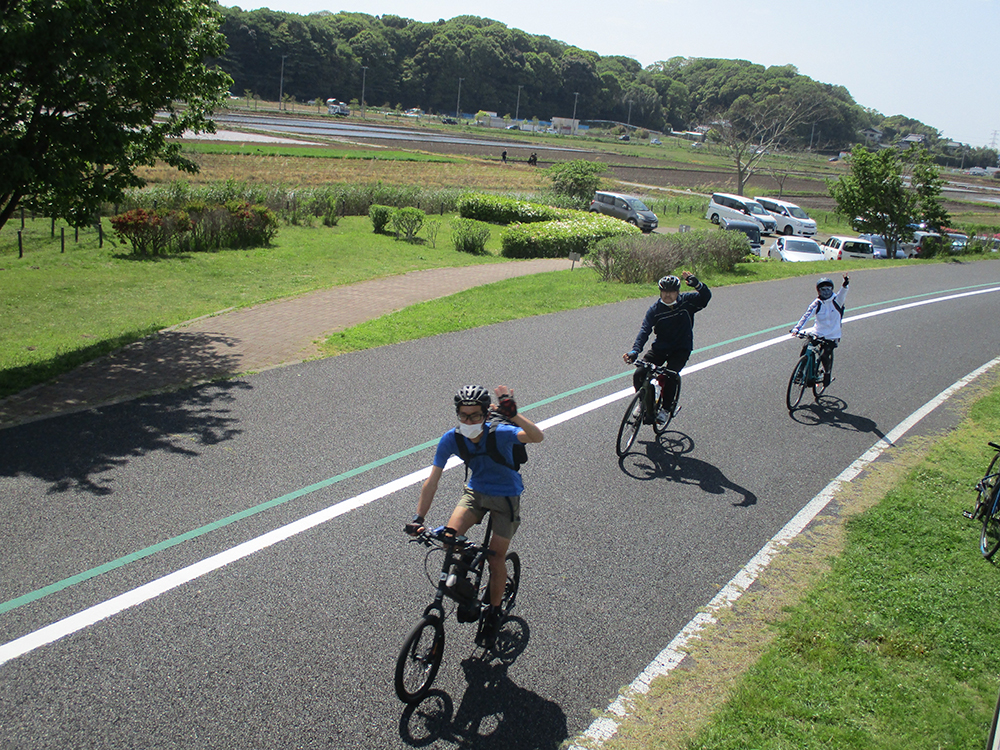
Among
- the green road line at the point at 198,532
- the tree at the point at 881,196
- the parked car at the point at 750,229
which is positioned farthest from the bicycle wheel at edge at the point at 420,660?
the tree at the point at 881,196

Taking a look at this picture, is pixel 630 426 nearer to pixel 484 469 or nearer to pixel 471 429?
pixel 484 469

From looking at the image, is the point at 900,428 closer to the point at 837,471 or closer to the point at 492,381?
the point at 837,471

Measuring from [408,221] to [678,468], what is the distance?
19.0m

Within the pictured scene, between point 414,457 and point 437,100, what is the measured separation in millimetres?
155122

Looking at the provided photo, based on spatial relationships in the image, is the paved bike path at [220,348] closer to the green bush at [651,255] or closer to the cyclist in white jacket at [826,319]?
the green bush at [651,255]

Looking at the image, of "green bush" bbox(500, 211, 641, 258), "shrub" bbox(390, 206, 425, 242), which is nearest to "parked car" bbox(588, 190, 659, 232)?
"green bush" bbox(500, 211, 641, 258)

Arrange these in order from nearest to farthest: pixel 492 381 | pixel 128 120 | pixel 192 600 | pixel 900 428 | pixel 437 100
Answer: pixel 192 600 < pixel 900 428 < pixel 492 381 < pixel 128 120 < pixel 437 100

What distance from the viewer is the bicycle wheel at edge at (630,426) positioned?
26.4 feet

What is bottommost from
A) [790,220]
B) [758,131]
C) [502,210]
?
[502,210]

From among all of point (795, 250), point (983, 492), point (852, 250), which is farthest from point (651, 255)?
point (852, 250)

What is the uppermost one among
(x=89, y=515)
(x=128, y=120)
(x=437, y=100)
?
(x=437, y=100)

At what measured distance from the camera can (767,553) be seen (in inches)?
248

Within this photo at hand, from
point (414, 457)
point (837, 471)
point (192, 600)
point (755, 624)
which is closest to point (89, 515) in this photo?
point (192, 600)

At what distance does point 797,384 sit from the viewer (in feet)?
33.0
